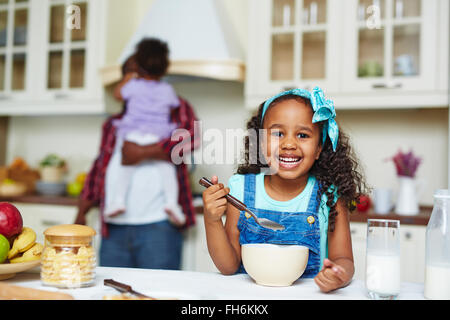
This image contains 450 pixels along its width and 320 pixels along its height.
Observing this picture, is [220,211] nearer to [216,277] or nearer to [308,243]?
[216,277]

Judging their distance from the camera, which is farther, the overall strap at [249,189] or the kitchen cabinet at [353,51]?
the kitchen cabinet at [353,51]

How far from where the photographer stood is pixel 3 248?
66 centimetres

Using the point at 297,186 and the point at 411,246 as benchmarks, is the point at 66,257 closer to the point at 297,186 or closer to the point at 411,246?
the point at 297,186

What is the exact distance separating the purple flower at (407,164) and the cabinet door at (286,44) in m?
0.45

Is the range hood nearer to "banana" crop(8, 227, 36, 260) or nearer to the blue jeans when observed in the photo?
the blue jeans

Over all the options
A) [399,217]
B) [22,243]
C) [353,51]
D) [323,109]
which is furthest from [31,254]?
[353,51]

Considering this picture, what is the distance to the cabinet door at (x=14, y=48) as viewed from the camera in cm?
239

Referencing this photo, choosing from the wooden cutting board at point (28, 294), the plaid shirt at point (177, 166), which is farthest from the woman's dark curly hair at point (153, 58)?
the wooden cutting board at point (28, 294)

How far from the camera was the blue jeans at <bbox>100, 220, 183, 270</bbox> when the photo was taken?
5.53ft

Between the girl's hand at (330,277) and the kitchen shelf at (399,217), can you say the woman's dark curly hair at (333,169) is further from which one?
the kitchen shelf at (399,217)

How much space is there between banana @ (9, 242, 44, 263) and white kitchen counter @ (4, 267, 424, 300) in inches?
1.3

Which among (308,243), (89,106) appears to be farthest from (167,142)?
(308,243)

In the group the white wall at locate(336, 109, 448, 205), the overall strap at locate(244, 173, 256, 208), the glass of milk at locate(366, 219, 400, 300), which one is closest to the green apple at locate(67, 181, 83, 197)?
the white wall at locate(336, 109, 448, 205)
